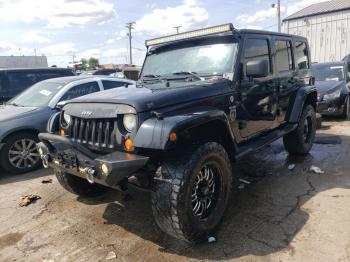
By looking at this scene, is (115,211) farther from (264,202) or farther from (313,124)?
(313,124)

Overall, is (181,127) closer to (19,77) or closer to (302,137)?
(302,137)

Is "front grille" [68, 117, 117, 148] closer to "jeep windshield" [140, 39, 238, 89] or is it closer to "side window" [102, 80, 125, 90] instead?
"jeep windshield" [140, 39, 238, 89]

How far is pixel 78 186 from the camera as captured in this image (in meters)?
4.20

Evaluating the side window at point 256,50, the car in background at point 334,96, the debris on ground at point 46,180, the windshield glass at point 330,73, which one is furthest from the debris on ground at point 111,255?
the windshield glass at point 330,73

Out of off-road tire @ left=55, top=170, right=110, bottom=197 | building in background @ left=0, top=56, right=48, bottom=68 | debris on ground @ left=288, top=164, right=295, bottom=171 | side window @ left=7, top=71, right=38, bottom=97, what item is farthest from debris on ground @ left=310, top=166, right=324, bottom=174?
building in background @ left=0, top=56, right=48, bottom=68

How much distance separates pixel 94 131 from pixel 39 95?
363 centimetres

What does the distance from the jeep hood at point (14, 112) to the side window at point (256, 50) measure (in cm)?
379

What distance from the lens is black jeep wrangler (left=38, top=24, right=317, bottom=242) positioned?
2904mm

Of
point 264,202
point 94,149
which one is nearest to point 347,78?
point 264,202

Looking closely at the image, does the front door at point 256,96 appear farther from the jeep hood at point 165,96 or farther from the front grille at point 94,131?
the front grille at point 94,131

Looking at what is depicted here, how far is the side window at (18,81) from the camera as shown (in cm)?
810

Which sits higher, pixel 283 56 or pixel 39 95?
pixel 283 56

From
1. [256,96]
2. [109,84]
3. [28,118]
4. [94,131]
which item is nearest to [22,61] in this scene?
[109,84]

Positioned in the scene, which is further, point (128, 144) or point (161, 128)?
point (128, 144)
